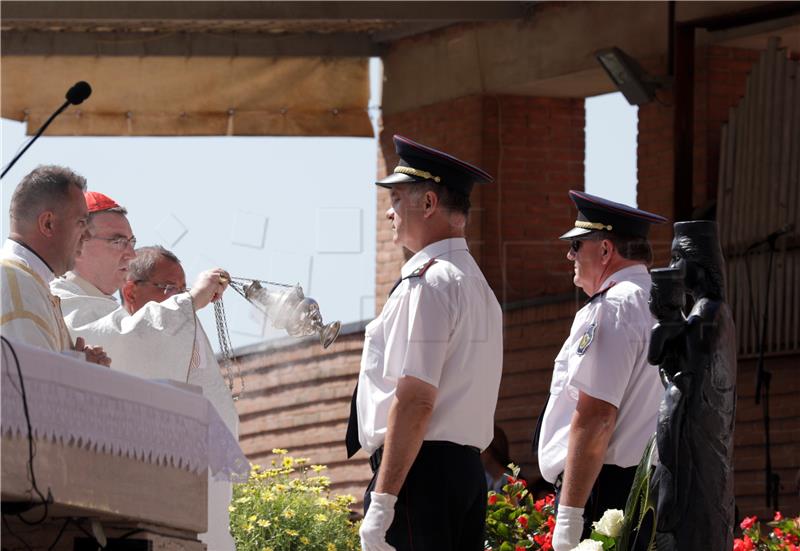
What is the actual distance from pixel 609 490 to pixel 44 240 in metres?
2.10

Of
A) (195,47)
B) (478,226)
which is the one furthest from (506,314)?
(195,47)

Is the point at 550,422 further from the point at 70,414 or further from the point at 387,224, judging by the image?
the point at 387,224

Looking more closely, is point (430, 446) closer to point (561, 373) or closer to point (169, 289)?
point (561, 373)

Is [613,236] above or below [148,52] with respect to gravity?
below

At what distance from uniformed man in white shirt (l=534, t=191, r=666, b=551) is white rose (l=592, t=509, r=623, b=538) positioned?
0.47 m

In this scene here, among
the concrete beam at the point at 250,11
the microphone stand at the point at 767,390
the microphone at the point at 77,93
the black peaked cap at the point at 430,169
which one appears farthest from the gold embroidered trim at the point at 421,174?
the concrete beam at the point at 250,11

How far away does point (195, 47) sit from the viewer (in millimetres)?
13281

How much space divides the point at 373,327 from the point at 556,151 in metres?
7.58

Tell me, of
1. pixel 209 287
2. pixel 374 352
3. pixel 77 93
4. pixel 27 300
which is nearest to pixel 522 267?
pixel 209 287

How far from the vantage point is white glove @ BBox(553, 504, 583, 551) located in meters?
5.57

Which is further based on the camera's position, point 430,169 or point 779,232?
point 779,232

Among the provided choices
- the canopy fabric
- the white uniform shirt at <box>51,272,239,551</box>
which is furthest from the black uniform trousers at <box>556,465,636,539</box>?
the canopy fabric

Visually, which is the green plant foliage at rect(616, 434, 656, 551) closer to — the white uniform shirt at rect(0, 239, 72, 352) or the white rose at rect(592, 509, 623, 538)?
the white rose at rect(592, 509, 623, 538)

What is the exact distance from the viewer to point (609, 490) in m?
5.77
